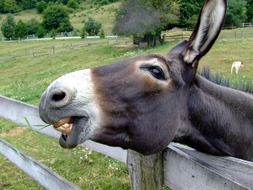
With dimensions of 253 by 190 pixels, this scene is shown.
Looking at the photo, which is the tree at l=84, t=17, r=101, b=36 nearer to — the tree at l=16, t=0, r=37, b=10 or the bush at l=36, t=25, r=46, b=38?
the bush at l=36, t=25, r=46, b=38

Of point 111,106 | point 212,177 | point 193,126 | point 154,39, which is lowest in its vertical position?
point 154,39

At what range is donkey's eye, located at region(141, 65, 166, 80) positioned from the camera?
8.11ft

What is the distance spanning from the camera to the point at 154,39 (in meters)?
37.6

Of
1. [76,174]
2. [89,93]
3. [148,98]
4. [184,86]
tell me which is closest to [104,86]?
[89,93]

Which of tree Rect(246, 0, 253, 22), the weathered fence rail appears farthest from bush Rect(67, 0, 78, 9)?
the weathered fence rail

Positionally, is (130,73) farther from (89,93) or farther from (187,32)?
(187,32)

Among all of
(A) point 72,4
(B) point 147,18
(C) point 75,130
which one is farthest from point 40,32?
(C) point 75,130

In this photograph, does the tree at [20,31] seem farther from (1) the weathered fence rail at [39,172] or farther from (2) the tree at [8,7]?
(1) the weathered fence rail at [39,172]

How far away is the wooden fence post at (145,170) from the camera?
113 inches

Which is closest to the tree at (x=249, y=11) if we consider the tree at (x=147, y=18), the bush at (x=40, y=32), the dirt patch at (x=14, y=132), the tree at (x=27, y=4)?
the tree at (x=147, y=18)

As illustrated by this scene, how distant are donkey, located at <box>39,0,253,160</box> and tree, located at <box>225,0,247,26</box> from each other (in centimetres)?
4215

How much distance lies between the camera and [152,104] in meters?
2.51

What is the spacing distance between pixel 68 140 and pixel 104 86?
1.07ft

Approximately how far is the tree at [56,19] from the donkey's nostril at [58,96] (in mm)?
77780
